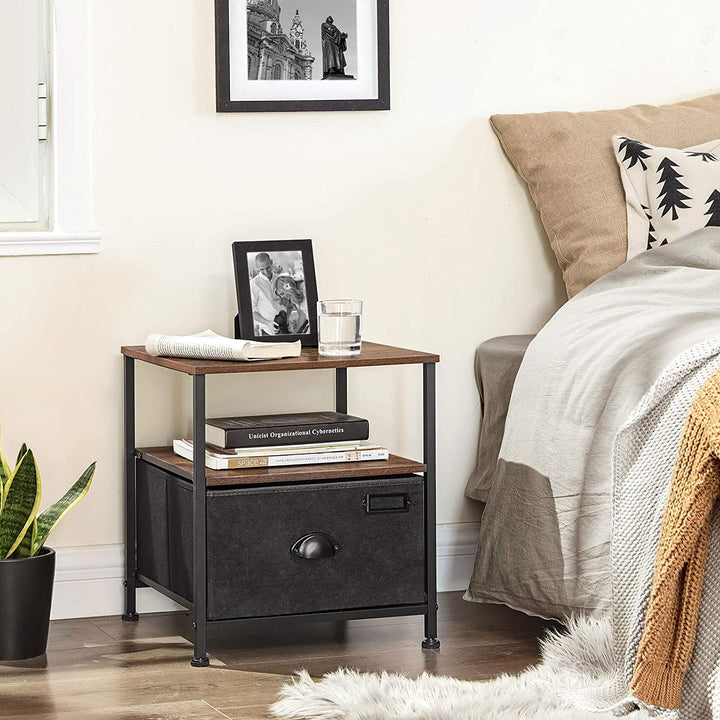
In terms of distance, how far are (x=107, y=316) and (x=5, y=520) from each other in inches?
20.6

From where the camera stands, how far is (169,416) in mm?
2781

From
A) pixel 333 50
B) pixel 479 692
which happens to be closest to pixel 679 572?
pixel 479 692

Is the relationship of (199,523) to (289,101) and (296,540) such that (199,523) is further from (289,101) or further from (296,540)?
(289,101)

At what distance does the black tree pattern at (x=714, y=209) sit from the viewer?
2686 millimetres

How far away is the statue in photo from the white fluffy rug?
126cm

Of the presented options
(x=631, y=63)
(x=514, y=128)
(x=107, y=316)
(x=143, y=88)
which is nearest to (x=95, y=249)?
(x=107, y=316)

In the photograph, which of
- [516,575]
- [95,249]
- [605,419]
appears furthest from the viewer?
[95,249]

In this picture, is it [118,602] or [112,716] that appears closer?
[112,716]

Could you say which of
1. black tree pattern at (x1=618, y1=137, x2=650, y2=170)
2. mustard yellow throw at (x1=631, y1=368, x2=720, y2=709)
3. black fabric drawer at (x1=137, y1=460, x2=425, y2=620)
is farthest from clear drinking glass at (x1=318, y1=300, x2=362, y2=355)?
mustard yellow throw at (x1=631, y1=368, x2=720, y2=709)

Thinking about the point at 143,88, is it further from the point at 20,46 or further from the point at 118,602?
the point at 118,602

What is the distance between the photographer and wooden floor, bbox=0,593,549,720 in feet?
7.11

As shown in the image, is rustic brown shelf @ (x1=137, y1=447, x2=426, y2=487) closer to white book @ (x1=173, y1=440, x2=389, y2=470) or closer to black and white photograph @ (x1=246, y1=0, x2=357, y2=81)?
white book @ (x1=173, y1=440, x2=389, y2=470)

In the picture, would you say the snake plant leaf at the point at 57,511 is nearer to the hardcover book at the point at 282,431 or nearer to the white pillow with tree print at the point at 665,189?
the hardcover book at the point at 282,431

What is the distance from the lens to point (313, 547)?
241 cm
